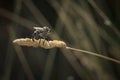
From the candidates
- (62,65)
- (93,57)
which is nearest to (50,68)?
(62,65)

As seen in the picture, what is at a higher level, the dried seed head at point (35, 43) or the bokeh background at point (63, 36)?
the bokeh background at point (63, 36)

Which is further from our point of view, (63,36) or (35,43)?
(63,36)

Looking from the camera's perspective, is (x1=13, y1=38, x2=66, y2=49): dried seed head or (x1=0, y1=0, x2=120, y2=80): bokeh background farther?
(x1=0, y1=0, x2=120, y2=80): bokeh background

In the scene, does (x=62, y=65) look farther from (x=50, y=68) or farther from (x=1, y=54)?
(x=1, y=54)

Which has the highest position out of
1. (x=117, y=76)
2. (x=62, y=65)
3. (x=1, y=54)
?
(x=1, y=54)

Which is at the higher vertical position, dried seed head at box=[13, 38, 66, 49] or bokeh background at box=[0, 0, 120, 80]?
bokeh background at box=[0, 0, 120, 80]

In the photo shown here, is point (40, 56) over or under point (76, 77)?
over

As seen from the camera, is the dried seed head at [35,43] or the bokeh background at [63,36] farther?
the bokeh background at [63,36]
